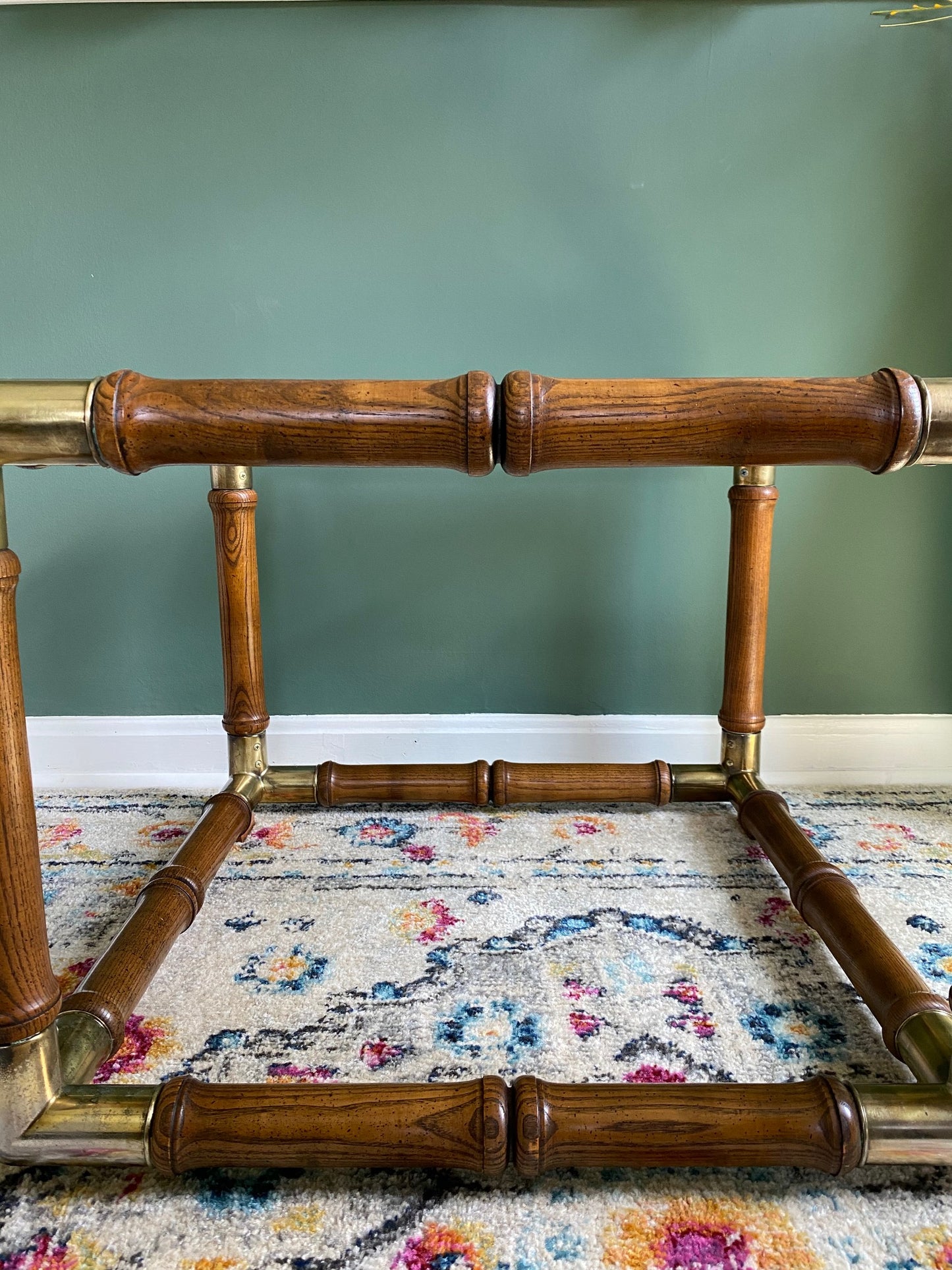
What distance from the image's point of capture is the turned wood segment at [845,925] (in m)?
0.86

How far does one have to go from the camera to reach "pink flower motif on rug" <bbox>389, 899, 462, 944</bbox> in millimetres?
1106

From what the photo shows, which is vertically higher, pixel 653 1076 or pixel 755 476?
pixel 755 476

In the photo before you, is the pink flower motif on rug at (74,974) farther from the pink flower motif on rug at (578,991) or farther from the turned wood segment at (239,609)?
the pink flower motif on rug at (578,991)

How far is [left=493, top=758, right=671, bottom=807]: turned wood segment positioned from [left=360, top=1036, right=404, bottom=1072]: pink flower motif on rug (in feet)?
1.95

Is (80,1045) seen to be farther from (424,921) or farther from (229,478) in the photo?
(229,478)

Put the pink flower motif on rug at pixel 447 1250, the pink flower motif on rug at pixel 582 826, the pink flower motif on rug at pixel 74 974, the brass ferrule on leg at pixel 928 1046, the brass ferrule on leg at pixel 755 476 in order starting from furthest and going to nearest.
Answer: the pink flower motif on rug at pixel 582 826 < the brass ferrule on leg at pixel 755 476 < the pink flower motif on rug at pixel 74 974 < the brass ferrule on leg at pixel 928 1046 < the pink flower motif on rug at pixel 447 1250

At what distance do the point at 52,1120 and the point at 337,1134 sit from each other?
0.24m

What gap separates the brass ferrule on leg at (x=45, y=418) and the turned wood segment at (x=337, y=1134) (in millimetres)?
543

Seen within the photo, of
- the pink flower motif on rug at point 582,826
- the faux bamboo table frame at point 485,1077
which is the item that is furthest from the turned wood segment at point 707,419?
the pink flower motif on rug at point 582,826

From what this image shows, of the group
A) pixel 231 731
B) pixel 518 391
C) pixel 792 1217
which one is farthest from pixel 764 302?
pixel 792 1217

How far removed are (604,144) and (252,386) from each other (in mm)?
1135

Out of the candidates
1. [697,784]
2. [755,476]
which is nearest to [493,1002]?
[697,784]

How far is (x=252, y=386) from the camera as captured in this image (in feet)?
2.30

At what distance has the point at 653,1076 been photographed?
0.85 metres
